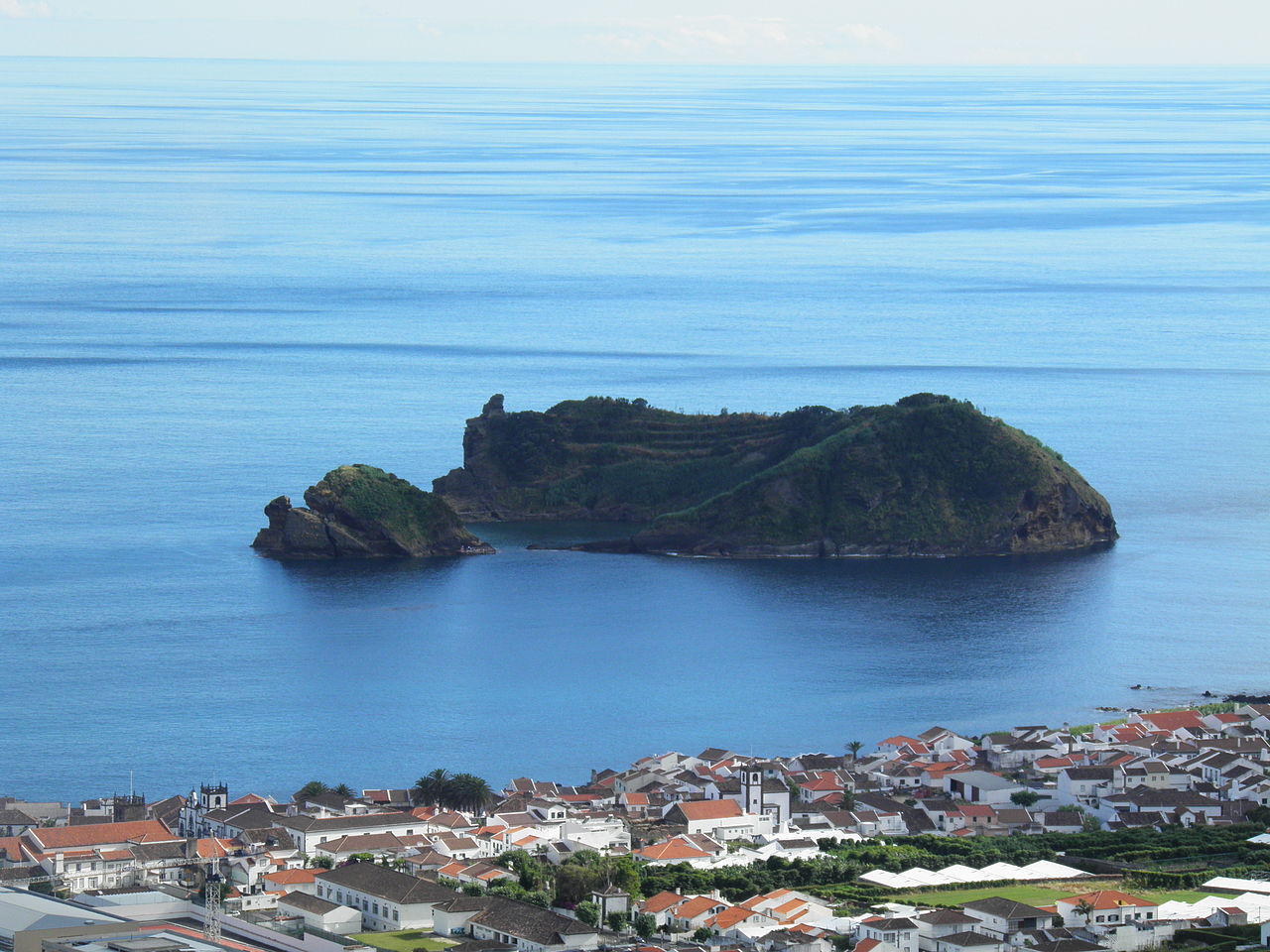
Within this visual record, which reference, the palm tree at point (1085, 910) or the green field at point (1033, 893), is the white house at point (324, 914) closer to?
the green field at point (1033, 893)

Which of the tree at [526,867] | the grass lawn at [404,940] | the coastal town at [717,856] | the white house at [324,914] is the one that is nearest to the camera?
the grass lawn at [404,940]

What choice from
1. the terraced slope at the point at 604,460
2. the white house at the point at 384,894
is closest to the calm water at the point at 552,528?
the terraced slope at the point at 604,460

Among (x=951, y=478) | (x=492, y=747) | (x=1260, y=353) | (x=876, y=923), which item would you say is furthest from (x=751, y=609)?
(x=1260, y=353)

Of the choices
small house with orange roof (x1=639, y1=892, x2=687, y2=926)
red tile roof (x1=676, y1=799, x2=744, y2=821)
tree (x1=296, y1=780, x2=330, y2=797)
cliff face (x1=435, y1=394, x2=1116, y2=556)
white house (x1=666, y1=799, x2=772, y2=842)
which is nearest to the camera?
small house with orange roof (x1=639, y1=892, x2=687, y2=926)

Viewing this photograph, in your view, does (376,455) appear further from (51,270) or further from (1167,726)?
(51,270)

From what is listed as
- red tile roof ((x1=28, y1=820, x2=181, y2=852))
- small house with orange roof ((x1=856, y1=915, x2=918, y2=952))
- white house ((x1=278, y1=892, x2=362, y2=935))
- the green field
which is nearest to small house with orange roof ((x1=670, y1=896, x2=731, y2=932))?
small house with orange roof ((x1=856, y1=915, x2=918, y2=952))

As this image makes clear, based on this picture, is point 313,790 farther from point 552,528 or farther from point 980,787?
point 552,528

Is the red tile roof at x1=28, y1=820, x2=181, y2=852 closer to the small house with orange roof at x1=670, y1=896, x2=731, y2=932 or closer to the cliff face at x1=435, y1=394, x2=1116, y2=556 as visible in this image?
the small house with orange roof at x1=670, y1=896, x2=731, y2=932
